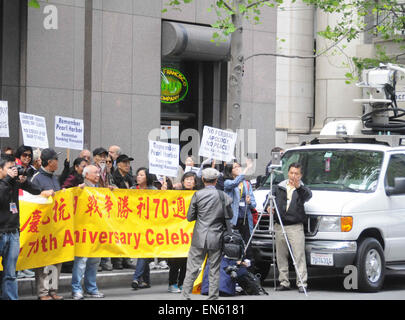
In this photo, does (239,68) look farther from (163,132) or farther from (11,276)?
(11,276)

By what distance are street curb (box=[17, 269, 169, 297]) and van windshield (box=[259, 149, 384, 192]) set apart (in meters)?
2.48

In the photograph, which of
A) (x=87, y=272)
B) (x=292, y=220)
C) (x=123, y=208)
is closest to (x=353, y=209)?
(x=292, y=220)

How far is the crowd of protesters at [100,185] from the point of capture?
1168cm

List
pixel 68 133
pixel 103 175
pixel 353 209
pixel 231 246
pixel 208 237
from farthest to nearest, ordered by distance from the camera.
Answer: pixel 68 133 < pixel 103 175 < pixel 353 209 < pixel 231 246 < pixel 208 237

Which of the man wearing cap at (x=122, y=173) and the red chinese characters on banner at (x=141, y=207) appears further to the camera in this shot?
the man wearing cap at (x=122, y=173)

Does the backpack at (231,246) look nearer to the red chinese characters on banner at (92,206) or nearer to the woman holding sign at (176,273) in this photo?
the woman holding sign at (176,273)

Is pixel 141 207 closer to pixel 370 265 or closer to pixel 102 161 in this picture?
pixel 102 161

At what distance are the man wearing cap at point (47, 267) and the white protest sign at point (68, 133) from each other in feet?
6.42

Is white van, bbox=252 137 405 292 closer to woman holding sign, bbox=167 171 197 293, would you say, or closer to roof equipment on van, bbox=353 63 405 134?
roof equipment on van, bbox=353 63 405 134

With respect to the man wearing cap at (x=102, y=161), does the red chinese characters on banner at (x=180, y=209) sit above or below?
below

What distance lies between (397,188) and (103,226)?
4562 mm

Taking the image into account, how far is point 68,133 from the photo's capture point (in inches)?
549

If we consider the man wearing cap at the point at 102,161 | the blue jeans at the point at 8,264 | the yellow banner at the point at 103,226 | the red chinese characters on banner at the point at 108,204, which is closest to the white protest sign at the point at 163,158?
the yellow banner at the point at 103,226

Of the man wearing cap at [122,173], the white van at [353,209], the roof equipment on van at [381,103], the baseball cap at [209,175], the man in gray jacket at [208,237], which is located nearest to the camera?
the man in gray jacket at [208,237]
